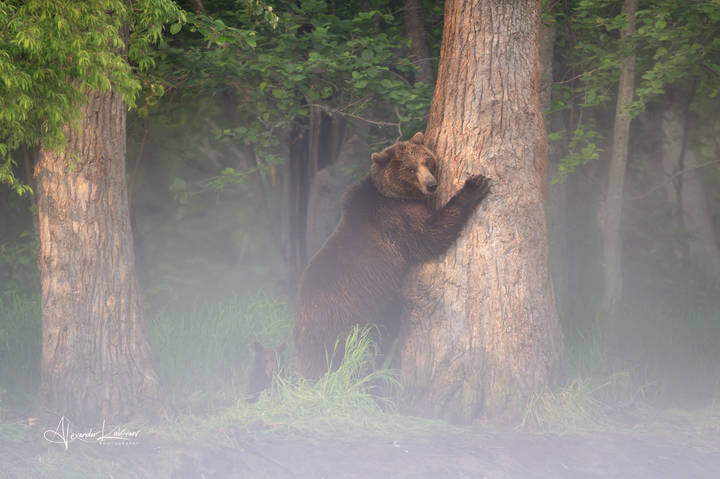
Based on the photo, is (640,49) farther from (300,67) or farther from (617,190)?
(300,67)

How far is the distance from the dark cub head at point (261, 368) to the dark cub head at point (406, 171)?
1.88 m

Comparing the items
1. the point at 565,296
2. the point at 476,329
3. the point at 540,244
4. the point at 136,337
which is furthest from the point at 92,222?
the point at 565,296

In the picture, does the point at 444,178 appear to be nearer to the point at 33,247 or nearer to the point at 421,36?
the point at 421,36

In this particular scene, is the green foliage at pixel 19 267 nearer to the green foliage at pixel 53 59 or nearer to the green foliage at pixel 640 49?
the green foliage at pixel 53 59

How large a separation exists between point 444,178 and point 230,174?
10.9 ft

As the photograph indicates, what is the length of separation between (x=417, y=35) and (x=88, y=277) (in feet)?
16.4

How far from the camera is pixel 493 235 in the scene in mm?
5375

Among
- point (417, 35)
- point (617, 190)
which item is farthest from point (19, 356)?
point (617, 190)

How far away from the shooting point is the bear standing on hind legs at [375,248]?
5.46m

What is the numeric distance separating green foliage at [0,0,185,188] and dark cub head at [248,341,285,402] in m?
2.60

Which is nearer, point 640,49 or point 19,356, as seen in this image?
point 19,356

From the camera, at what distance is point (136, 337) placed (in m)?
5.59

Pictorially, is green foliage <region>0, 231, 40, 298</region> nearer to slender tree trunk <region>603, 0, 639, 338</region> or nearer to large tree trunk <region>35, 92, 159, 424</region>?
large tree trunk <region>35, 92, 159, 424</region>

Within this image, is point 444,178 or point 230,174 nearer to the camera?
point 444,178
